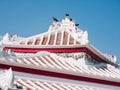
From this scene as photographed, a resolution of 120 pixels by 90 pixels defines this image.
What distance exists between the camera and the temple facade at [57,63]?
9.36 meters

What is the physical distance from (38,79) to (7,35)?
15.6 feet

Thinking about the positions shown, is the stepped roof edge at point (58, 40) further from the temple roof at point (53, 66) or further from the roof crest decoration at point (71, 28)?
the temple roof at point (53, 66)

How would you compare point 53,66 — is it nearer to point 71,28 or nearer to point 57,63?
point 57,63

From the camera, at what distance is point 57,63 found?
446 inches

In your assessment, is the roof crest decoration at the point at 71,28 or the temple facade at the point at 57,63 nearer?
Result: the temple facade at the point at 57,63

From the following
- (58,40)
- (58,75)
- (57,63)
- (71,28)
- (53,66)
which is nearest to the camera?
(58,75)

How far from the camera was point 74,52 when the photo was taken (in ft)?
41.5

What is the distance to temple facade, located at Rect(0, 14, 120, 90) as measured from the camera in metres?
9.36

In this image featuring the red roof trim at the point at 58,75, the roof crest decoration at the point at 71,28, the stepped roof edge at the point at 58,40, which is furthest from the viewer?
the stepped roof edge at the point at 58,40

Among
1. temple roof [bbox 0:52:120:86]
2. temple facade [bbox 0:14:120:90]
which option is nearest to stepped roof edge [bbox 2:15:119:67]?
temple facade [bbox 0:14:120:90]

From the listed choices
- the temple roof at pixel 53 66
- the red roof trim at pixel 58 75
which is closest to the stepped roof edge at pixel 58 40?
the temple roof at pixel 53 66

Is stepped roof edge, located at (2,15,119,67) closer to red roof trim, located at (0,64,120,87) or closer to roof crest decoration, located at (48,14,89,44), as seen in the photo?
roof crest decoration, located at (48,14,89,44)

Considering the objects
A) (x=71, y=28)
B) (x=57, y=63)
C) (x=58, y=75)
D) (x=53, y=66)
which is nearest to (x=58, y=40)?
(x=71, y=28)

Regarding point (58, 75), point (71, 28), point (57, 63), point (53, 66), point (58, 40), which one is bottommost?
point (58, 75)
